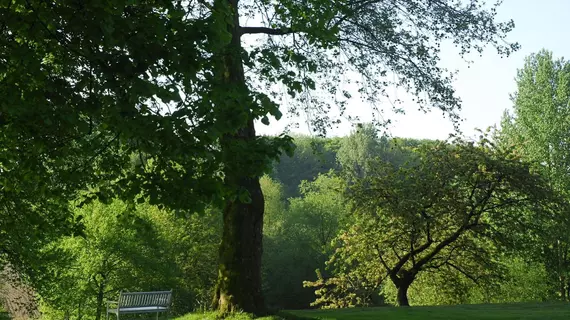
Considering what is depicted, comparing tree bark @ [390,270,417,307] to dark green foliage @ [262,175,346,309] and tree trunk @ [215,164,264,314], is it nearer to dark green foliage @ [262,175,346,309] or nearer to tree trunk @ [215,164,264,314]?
tree trunk @ [215,164,264,314]

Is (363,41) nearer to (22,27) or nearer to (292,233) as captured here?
(22,27)

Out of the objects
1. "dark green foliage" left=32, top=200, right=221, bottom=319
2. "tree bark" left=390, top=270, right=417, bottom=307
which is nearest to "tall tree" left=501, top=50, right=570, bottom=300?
"tree bark" left=390, top=270, right=417, bottom=307

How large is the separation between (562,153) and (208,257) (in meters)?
21.9

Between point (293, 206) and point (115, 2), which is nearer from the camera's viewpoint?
point (115, 2)

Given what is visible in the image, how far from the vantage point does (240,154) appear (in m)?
7.20

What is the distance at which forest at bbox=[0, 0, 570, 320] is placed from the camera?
21.5 feet

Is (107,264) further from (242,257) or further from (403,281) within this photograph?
(242,257)

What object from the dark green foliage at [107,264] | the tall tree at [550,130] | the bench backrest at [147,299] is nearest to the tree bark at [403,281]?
the dark green foliage at [107,264]

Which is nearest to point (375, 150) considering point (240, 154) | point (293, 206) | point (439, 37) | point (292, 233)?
point (293, 206)

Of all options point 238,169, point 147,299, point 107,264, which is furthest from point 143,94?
point 107,264

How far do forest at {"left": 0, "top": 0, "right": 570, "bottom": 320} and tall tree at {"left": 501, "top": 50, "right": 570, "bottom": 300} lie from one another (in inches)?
4.7

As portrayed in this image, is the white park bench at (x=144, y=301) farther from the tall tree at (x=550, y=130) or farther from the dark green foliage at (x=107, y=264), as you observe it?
the tall tree at (x=550, y=130)

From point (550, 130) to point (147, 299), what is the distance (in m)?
26.3

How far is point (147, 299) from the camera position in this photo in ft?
63.7
